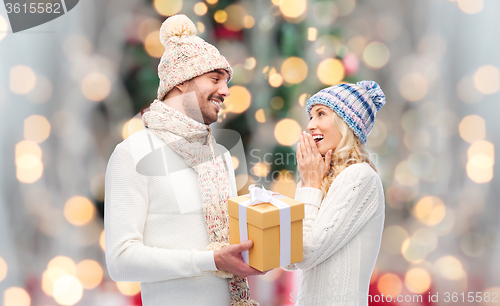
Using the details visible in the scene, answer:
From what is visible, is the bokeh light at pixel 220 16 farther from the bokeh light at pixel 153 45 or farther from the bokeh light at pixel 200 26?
the bokeh light at pixel 153 45

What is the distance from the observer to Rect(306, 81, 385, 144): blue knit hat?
1.30m

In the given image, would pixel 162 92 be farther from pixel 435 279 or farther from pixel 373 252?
pixel 435 279

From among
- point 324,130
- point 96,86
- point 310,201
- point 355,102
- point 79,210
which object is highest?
point 96,86

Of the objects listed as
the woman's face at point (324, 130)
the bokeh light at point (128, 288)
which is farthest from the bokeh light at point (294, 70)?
the bokeh light at point (128, 288)

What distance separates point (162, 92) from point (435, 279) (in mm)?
2077

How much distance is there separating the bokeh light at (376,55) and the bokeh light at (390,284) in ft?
4.52

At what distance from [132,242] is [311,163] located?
28.0 inches

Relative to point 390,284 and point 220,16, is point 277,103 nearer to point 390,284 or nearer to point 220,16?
point 220,16

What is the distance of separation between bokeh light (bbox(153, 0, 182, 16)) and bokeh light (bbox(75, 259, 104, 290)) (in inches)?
62.2

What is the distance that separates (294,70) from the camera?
217 centimetres

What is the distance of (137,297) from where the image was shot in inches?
82.0

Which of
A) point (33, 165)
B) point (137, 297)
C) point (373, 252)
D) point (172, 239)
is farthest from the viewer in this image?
point (137, 297)

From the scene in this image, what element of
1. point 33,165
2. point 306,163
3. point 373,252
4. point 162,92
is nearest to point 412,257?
point 373,252

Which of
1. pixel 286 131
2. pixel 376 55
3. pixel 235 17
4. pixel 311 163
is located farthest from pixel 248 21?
pixel 311 163
